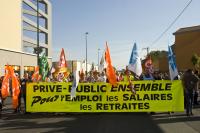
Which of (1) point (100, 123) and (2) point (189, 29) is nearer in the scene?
(1) point (100, 123)

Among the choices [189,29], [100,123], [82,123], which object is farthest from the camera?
[189,29]

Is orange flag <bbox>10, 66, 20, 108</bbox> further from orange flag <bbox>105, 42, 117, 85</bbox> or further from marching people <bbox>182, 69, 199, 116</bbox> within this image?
marching people <bbox>182, 69, 199, 116</bbox>

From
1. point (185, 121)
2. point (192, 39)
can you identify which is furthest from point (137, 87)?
point (192, 39)

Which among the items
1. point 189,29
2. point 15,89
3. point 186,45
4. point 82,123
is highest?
point 189,29

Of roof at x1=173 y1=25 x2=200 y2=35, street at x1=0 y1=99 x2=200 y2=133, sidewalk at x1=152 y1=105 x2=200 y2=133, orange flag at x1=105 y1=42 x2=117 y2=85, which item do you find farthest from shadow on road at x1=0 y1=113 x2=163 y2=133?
roof at x1=173 y1=25 x2=200 y2=35

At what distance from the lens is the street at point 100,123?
1133 centimetres

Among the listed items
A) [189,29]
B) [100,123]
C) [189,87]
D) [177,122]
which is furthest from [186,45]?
[100,123]

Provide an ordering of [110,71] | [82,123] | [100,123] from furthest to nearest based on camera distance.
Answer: [110,71], [82,123], [100,123]

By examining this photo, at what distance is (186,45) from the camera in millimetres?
80188

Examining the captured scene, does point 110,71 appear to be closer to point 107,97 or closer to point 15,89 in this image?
point 107,97

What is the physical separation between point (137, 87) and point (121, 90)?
619mm

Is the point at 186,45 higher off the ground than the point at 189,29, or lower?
lower

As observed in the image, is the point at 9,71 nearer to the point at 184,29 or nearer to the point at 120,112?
the point at 120,112

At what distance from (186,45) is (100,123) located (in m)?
70.0
